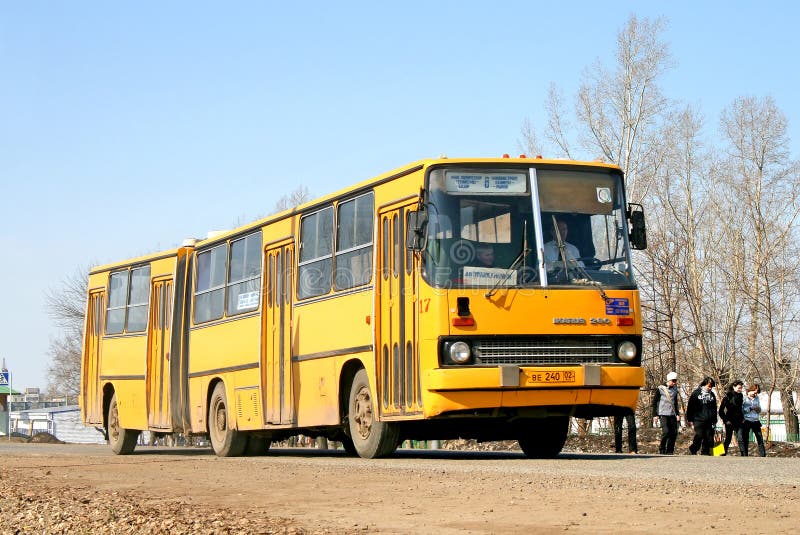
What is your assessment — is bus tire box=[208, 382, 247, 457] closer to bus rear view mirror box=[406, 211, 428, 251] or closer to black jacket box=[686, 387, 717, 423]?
bus rear view mirror box=[406, 211, 428, 251]

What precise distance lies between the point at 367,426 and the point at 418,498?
6627 mm

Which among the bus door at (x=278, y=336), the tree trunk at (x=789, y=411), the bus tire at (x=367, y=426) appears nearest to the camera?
the bus tire at (x=367, y=426)

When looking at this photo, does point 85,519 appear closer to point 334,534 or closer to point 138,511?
point 138,511

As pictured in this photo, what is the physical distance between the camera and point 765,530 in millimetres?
8125

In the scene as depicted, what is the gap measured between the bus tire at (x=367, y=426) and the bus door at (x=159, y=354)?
275 inches

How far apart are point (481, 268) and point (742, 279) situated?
36842 mm

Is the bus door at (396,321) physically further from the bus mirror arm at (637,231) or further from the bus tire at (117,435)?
the bus tire at (117,435)

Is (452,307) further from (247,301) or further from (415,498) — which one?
(247,301)

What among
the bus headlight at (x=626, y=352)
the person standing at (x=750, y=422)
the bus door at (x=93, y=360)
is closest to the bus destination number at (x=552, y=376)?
the bus headlight at (x=626, y=352)

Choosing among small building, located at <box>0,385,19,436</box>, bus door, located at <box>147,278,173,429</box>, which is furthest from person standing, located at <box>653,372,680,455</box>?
small building, located at <box>0,385,19,436</box>

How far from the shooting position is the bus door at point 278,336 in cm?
1945

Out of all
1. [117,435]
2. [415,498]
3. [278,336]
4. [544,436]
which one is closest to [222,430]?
[278,336]

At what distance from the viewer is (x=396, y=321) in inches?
642

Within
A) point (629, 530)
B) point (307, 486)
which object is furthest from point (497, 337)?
point (629, 530)
